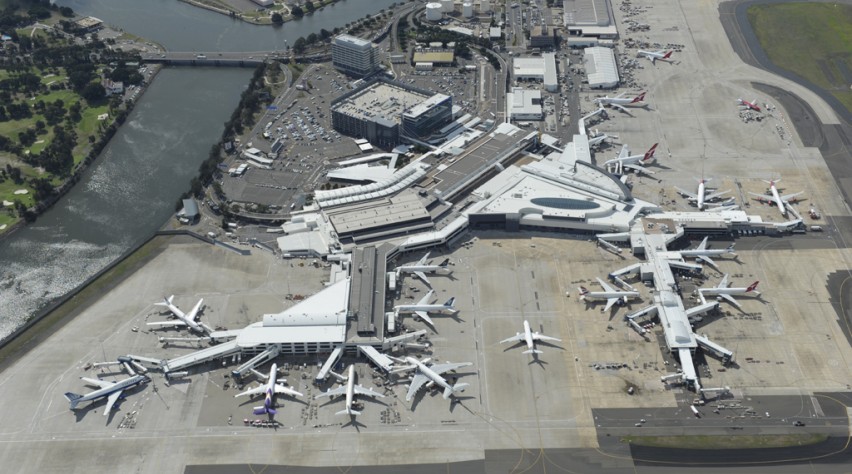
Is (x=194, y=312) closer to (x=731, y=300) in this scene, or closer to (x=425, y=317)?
(x=425, y=317)

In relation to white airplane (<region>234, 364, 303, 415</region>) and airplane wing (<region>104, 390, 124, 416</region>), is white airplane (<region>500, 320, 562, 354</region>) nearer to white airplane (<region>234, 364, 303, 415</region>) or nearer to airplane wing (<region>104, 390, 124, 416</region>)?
white airplane (<region>234, 364, 303, 415</region>)

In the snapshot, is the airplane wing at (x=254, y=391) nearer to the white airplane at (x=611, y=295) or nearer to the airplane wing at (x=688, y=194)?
the white airplane at (x=611, y=295)

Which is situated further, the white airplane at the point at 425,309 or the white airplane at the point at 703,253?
the white airplane at the point at 703,253

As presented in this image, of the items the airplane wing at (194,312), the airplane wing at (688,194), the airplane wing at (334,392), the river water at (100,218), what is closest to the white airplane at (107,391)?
the airplane wing at (194,312)

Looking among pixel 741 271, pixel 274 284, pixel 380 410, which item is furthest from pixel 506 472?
pixel 741 271

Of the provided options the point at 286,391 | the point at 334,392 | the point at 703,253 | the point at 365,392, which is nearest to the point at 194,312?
the point at 286,391

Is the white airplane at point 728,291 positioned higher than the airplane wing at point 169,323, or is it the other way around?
the white airplane at point 728,291

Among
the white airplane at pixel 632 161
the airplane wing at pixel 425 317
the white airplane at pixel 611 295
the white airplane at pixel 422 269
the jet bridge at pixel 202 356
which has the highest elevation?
the white airplane at pixel 632 161
